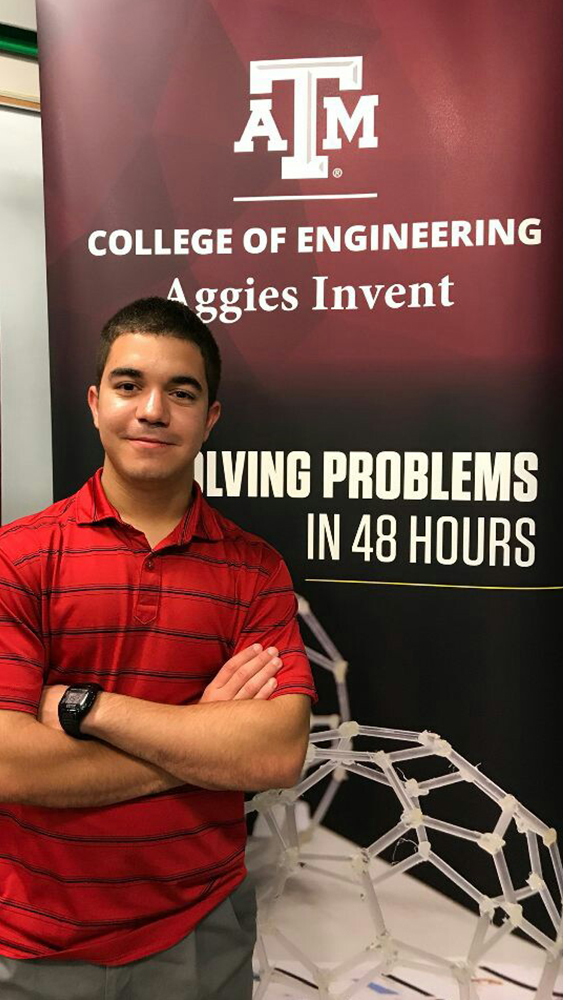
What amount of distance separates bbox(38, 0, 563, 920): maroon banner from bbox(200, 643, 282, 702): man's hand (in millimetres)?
451

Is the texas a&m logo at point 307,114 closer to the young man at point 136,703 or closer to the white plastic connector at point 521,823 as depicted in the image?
the young man at point 136,703

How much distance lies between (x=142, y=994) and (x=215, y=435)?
3.47ft

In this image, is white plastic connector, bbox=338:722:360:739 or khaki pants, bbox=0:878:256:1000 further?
white plastic connector, bbox=338:722:360:739

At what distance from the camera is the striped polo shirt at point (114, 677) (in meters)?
1.42

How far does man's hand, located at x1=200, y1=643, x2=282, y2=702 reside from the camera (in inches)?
56.4

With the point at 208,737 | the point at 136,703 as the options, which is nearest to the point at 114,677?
the point at 136,703

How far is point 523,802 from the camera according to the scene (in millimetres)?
1840

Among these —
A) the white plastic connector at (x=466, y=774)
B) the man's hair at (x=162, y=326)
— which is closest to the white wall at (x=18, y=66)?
the man's hair at (x=162, y=326)

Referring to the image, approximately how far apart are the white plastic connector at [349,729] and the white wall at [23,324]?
1.03 metres

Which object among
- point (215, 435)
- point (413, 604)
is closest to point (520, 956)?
point (413, 604)

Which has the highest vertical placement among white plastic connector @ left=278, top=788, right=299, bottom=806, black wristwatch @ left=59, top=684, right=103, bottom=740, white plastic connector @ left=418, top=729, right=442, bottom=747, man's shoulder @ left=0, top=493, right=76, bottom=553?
man's shoulder @ left=0, top=493, right=76, bottom=553

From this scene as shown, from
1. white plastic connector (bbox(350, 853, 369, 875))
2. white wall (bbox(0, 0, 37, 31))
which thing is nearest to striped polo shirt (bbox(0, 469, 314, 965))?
white plastic connector (bbox(350, 853, 369, 875))

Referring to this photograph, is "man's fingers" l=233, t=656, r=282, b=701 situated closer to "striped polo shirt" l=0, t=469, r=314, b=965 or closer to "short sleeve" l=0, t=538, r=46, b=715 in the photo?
"striped polo shirt" l=0, t=469, r=314, b=965

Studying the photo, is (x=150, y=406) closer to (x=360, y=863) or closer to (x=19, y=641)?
(x=19, y=641)
